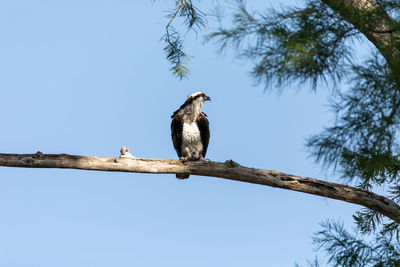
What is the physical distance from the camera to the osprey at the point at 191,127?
196 inches

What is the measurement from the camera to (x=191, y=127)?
4980 millimetres

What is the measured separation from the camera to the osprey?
498 centimetres

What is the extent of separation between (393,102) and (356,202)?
3.97 feet

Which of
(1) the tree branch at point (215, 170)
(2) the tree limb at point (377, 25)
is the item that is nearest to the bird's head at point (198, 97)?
(1) the tree branch at point (215, 170)

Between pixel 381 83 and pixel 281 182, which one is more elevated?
pixel 381 83

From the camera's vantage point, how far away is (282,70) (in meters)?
2.55

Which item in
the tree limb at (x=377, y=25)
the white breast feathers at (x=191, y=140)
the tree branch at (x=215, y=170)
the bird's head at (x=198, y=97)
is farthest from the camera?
the bird's head at (x=198, y=97)

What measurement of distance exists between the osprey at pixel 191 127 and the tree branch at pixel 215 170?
1.11 m

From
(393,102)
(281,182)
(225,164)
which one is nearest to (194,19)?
(225,164)

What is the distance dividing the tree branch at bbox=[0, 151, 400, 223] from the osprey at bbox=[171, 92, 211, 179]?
1106mm

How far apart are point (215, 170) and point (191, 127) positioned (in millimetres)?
1222

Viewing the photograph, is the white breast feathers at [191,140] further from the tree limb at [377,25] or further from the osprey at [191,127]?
the tree limb at [377,25]

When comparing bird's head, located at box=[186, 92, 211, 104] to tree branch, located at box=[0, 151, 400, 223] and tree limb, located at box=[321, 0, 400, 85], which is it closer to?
tree branch, located at box=[0, 151, 400, 223]

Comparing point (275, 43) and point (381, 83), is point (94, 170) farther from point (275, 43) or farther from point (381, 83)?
point (381, 83)
